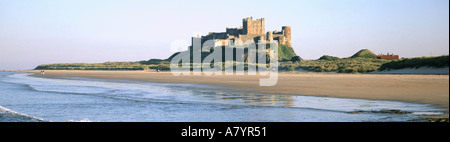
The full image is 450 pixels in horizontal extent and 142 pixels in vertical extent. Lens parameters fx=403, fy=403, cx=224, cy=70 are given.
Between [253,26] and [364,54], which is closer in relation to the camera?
[364,54]

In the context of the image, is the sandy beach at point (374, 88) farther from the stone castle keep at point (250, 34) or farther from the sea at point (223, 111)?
the stone castle keep at point (250, 34)

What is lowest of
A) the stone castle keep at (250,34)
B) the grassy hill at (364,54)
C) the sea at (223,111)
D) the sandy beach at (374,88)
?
the sea at (223,111)

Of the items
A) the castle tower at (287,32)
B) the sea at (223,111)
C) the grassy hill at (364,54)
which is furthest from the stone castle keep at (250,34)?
the sea at (223,111)

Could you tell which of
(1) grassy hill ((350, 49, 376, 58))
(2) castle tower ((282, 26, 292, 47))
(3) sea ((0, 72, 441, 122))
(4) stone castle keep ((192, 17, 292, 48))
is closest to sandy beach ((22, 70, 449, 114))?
(3) sea ((0, 72, 441, 122))

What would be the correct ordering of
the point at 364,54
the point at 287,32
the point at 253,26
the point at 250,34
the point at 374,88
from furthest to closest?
1. the point at 287,32
2. the point at 253,26
3. the point at 250,34
4. the point at 364,54
5. the point at 374,88

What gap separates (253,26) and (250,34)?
12.9 ft

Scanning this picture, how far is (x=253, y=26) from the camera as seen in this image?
111125 mm

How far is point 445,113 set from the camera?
873cm

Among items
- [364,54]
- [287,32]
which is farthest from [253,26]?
[364,54]

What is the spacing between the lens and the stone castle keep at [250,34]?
10644 centimetres

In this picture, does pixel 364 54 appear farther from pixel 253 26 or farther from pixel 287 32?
pixel 287 32

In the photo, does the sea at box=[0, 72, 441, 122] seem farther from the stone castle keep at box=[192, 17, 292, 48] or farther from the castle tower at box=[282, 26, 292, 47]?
the castle tower at box=[282, 26, 292, 47]
